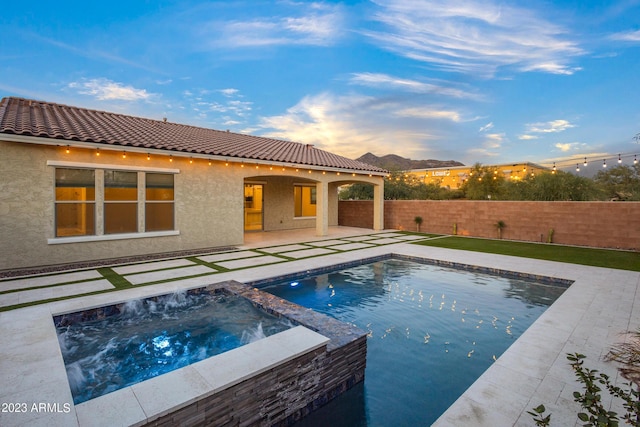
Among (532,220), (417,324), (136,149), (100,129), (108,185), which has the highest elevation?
(100,129)

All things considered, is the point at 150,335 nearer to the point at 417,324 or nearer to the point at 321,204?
the point at 417,324

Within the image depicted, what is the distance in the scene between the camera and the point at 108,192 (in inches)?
372

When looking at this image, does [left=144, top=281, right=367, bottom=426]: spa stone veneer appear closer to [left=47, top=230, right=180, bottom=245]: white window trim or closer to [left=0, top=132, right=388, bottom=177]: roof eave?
[left=47, top=230, right=180, bottom=245]: white window trim

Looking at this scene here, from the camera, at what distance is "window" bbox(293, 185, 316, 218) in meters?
19.3

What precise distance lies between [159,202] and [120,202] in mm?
1125

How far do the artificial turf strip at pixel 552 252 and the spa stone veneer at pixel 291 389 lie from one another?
379 inches

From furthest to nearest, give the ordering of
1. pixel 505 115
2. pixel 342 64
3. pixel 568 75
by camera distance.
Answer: pixel 505 115 < pixel 342 64 < pixel 568 75

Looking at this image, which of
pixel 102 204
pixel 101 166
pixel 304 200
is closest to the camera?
pixel 101 166

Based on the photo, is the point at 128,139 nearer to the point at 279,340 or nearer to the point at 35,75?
the point at 279,340

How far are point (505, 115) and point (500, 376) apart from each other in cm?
2317

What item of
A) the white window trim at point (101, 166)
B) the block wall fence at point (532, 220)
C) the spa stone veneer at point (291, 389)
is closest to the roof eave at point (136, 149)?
the white window trim at point (101, 166)

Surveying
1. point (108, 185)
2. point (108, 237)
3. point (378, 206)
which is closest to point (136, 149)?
point (108, 185)

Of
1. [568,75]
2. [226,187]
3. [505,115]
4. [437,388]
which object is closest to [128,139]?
[226,187]

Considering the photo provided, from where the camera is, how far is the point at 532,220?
14.6 meters
